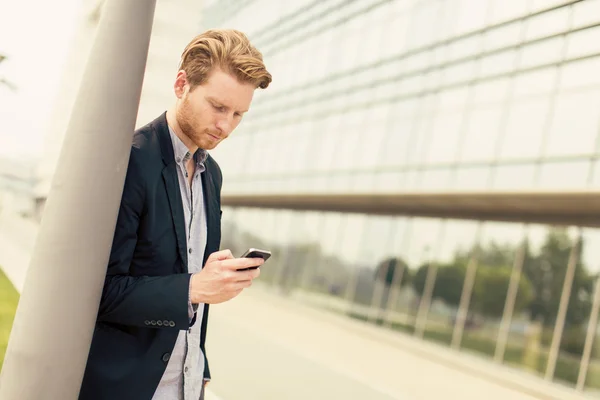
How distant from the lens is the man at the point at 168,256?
1.56m

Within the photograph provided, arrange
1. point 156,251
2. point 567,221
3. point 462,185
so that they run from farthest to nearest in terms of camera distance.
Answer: point 462,185 < point 567,221 < point 156,251

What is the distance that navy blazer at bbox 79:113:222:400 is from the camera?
1556 millimetres

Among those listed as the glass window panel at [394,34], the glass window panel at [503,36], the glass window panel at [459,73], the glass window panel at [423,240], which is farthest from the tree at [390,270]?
the glass window panel at [394,34]

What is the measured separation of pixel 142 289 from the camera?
1.53 meters

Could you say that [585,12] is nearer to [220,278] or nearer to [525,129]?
[525,129]

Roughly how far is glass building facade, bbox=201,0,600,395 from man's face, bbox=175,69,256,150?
11.5 m

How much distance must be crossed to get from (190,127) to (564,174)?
1410 centimetres

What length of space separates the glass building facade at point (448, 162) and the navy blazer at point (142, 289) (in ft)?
38.4

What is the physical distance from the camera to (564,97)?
14.8 meters

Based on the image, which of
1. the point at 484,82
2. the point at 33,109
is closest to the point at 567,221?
the point at 484,82

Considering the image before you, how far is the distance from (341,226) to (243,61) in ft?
65.5

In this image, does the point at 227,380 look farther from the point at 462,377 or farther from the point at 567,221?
the point at 567,221

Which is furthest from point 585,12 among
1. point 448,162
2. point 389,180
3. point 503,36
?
point 389,180

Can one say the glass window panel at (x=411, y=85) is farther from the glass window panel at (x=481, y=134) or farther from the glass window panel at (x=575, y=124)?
the glass window panel at (x=575, y=124)
